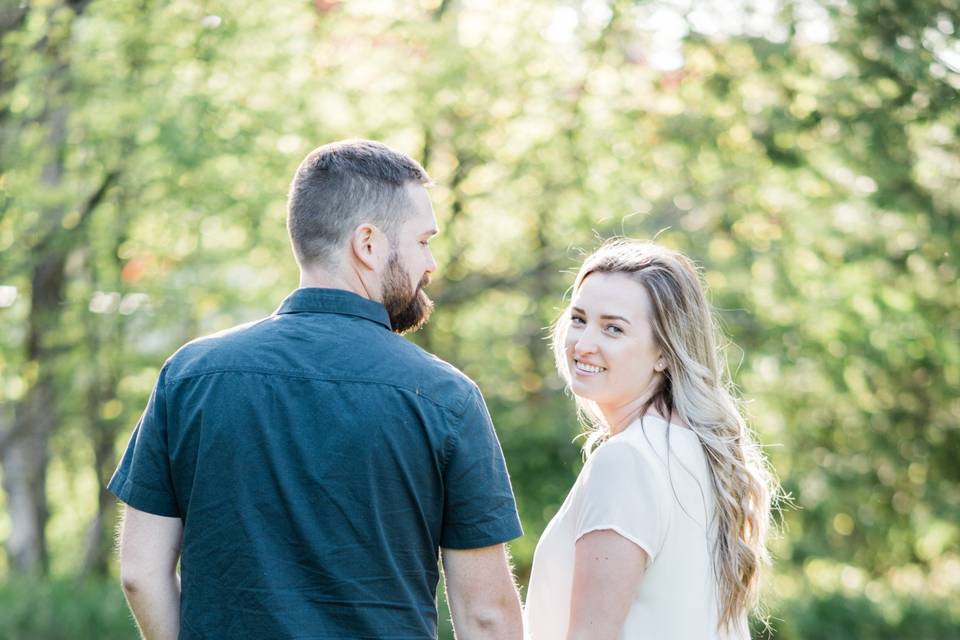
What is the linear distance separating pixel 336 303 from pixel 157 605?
2.48 ft

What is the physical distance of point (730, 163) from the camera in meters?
8.51

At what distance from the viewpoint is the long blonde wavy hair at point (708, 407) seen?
104 inches

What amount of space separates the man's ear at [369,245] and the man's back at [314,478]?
16cm

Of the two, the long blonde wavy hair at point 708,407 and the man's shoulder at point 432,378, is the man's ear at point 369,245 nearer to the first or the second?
the man's shoulder at point 432,378

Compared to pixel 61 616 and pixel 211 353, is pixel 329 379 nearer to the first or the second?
pixel 211 353

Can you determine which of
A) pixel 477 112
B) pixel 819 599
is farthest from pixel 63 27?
pixel 819 599

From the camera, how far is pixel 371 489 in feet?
7.25

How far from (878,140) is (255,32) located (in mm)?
4383

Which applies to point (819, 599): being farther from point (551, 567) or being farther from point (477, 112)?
point (551, 567)

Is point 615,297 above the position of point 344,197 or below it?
below

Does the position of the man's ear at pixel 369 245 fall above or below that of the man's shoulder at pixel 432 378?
above


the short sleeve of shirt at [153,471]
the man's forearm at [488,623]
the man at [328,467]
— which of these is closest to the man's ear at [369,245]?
the man at [328,467]

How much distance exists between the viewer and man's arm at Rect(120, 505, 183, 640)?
2.35 meters

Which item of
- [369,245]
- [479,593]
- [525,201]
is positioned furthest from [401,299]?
[525,201]
